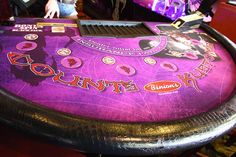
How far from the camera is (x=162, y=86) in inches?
44.7

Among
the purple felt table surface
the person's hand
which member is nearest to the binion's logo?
the purple felt table surface

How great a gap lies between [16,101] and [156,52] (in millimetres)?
844

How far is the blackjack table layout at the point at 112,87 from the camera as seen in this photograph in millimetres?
827

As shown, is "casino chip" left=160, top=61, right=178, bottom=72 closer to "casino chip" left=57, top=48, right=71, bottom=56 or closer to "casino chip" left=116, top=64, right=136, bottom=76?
"casino chip" left=116, top=64, right=136, bottom=76

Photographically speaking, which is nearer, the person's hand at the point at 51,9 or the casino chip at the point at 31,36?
the casino chip at the point at 31,36

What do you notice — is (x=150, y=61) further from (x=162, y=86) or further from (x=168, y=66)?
(x=162, y=86)

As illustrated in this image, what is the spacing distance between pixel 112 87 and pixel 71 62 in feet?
0.84

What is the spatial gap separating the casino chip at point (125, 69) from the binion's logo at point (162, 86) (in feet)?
0.37

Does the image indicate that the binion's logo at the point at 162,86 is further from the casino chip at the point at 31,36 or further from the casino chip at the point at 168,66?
Result: the casino chip at the point at 31,36

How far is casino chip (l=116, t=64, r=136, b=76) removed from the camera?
1.18m

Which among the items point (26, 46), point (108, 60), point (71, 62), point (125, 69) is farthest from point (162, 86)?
point (26, 46)

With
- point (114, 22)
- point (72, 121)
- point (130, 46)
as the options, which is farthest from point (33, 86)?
point (114, 22)

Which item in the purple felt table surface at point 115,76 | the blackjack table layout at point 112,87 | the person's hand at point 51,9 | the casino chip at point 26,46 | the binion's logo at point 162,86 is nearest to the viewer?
the blackjack table layout at point 112,87

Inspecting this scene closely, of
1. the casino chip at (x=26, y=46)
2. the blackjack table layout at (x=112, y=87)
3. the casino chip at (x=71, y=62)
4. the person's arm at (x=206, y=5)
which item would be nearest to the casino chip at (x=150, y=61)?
the blackjack table layout at (x=112, y=87)
